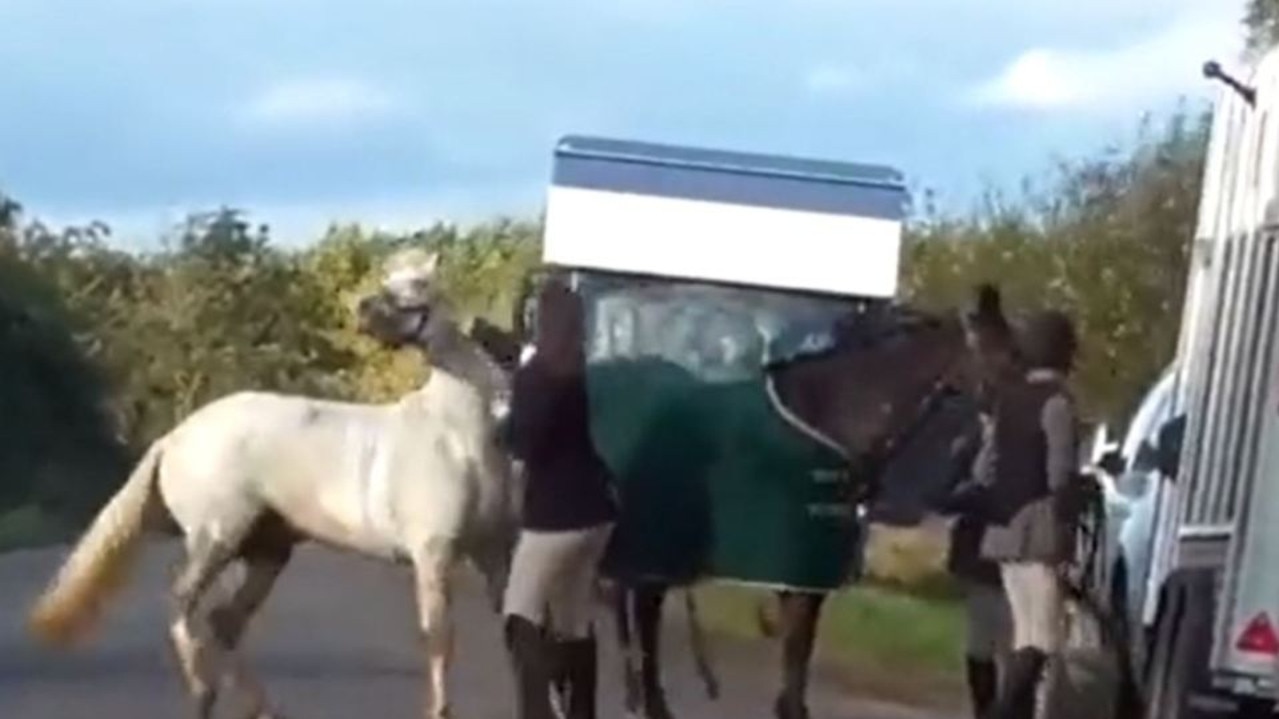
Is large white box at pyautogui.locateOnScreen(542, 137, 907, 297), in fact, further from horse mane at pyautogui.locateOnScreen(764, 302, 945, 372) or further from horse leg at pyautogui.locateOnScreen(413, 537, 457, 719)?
horse leg at pyautogui.locateOnScreen(413, 537, 457, 719)

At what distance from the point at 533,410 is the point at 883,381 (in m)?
2.31

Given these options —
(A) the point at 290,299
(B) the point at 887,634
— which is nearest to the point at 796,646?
(B) the point at 887,634

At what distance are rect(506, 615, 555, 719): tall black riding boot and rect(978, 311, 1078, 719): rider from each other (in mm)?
1709

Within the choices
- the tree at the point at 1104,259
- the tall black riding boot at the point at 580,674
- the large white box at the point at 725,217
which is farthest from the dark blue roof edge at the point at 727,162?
the tree at the point at 1104,259

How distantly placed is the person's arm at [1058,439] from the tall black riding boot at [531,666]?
200 cm

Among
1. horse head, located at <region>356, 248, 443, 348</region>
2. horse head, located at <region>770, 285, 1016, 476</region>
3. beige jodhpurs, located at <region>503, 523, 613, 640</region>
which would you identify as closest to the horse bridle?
horse head, located at <region>770, 285, 1016, 476</region>

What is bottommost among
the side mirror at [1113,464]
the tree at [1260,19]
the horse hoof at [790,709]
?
the horse hoof at [790,709]

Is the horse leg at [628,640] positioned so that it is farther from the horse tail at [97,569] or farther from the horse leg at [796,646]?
the horse tail at [97,569]

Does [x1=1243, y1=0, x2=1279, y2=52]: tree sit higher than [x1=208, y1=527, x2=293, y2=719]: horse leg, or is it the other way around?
[x1=1243, y1=0, x2=1279, y2=52]: tree

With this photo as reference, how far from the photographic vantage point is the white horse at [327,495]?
15742 millimetres

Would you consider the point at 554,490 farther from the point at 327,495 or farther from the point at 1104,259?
the point at 1104,259

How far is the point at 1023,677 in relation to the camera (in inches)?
583

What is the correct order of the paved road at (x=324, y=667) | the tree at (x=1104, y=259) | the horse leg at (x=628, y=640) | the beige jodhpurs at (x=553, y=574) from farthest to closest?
the tree at (x=1104, y=259) < the paved road at (x=324, y=667) < the horse leg at (x=628, y=640) < the beige jodhpurs at (x=553, y=574)

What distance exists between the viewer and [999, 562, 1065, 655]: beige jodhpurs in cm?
1468
